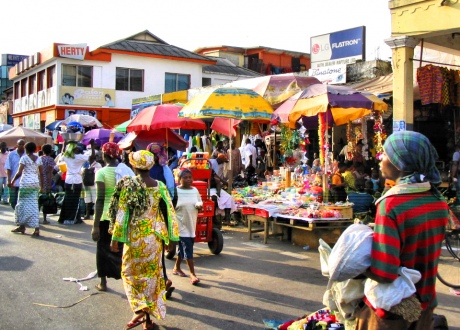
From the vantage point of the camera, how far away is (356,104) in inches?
387

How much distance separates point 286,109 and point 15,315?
7.02 m

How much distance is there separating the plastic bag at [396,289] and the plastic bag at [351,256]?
0.15 m

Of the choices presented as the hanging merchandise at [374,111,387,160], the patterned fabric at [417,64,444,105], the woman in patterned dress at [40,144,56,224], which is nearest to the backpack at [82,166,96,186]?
the woman in patterned dress at [40,144,56,224]

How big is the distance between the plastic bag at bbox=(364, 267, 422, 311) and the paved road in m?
2.59

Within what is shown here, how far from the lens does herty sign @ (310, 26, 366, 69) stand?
65.8 feet

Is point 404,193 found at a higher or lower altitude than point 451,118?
lower

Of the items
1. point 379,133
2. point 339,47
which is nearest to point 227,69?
point 339,47

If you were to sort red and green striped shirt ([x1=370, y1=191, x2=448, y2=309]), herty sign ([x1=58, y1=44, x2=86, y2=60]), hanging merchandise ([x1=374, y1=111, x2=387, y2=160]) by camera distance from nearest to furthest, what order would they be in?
red and green striped shirt ([x1=370, y1=191, x2=448, y2=309])
hanging merchandise ([x1=374, y1=111, x2=387, y2=160])
herty sign ([x1=58, y1=44, x2=86, y2=60])

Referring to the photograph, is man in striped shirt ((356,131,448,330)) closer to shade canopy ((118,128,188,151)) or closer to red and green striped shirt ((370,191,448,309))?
red and green striped shirt ((370,191,448,309))

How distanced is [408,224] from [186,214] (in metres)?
4.53

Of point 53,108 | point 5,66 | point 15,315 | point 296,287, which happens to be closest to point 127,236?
point 15,315

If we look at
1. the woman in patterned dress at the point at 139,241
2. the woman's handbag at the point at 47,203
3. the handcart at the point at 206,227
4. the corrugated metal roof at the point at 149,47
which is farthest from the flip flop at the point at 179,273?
the corrugated metal roof at the point at 149,47

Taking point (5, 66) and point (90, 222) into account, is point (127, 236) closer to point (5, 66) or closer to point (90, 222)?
point (90, 222)

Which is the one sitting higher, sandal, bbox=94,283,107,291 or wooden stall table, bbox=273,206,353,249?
wooden stall table, bbox=273,206,353,249
